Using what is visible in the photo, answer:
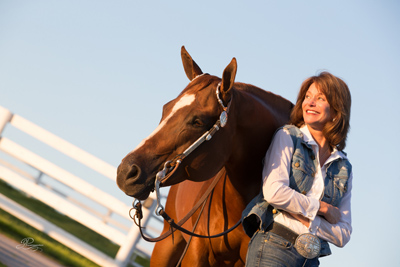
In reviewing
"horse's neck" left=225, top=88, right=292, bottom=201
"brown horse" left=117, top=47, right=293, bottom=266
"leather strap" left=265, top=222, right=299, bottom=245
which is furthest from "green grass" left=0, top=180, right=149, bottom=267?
"leather strap" left=265, top=222, right=299, bottom=245

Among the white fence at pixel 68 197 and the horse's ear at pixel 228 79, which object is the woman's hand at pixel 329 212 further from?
the white fence at pixel 68 197

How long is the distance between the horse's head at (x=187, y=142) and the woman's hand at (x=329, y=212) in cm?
74

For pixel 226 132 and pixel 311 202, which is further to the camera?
pixel 226 132

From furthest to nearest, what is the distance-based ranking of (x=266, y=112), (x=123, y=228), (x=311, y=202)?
1. (x=123, y=228)
2. (x=266, y=112)
3. (x=311, y=202)

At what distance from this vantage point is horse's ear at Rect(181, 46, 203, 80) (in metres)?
3.51

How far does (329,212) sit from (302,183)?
0.72 feet

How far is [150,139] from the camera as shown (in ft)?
9.74

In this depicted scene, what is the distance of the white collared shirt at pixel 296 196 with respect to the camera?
8.85 ft

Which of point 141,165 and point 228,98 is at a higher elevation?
point 228,98

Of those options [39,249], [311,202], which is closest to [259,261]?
[311,202]

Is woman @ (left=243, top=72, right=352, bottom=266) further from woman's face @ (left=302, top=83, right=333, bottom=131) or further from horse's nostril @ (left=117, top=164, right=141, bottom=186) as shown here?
horse's nostril @ (left=117, top=164, right=141, bottom=186)

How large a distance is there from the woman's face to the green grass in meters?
4.02

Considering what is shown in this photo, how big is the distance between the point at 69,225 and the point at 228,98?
4686 mm

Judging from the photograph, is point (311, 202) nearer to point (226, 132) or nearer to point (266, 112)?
point (226, 132)
